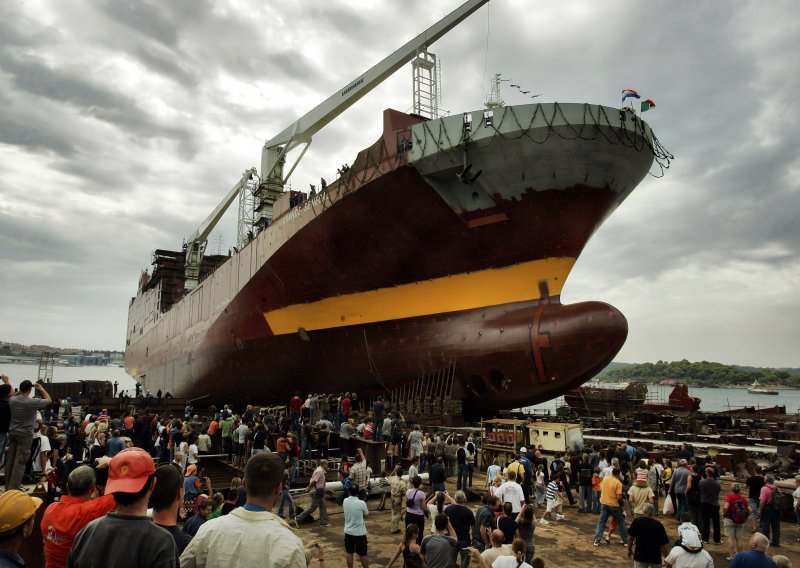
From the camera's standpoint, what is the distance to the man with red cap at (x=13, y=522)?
2.38m

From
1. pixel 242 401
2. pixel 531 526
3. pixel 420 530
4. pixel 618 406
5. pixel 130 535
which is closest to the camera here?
pixel 130 535

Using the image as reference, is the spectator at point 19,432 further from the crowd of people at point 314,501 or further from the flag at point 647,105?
the flag at point 647,105

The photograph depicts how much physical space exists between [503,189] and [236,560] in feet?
49.7

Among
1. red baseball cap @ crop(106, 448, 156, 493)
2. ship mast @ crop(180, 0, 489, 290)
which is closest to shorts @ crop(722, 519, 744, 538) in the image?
red baseball cap @ crop(106, 448, 156, 493)

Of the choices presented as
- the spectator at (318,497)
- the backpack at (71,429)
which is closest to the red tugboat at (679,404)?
the spectator at (318,497)

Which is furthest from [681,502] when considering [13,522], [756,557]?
[13,522]

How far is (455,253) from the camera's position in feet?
58.0

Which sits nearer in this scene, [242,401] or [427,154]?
[427,154]

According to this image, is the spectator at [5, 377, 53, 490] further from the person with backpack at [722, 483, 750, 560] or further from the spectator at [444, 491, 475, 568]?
the person with backpack at [722, 483, 750, 560]

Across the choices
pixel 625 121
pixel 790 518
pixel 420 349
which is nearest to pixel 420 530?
pixel 790 518

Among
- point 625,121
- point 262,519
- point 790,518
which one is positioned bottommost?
point 790,518

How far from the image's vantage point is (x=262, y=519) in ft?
8.15

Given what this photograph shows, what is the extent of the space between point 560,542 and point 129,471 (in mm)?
7863

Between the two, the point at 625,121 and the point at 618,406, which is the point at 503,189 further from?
the point at 618,406
